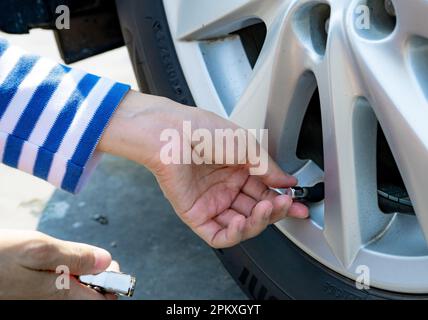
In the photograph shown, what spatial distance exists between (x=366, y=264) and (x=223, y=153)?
0.97ft

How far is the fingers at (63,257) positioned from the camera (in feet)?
2.91

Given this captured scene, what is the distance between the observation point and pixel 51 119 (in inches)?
44.6

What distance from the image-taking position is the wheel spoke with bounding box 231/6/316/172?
46.3 inches

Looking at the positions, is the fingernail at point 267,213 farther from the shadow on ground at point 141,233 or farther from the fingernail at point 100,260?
the shadow on ground at point 141,233

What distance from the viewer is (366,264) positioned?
3.73ft

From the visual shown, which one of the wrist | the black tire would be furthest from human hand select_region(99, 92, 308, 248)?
the black tire

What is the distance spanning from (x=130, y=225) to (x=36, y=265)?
3.06ft

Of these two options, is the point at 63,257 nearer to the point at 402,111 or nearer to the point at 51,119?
the point at 51,119

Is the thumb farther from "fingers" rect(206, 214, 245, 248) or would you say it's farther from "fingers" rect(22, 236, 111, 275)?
"fingers" rect(206, 214, 245, 248)

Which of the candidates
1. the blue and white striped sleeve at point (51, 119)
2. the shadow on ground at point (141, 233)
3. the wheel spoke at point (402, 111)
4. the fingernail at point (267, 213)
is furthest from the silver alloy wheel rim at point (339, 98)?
the shadow on ground at point (141, 233)

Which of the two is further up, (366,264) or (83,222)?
(366,264)

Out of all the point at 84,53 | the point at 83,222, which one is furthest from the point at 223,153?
the point at 83,222

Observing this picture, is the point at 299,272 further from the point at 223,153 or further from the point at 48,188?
the point at 48,188

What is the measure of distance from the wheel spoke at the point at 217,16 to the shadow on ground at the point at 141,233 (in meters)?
0.57
